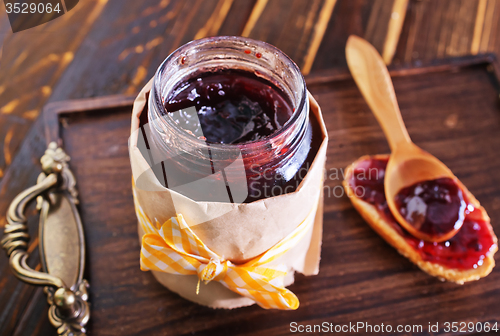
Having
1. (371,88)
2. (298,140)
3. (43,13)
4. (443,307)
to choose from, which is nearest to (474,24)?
(371,88)

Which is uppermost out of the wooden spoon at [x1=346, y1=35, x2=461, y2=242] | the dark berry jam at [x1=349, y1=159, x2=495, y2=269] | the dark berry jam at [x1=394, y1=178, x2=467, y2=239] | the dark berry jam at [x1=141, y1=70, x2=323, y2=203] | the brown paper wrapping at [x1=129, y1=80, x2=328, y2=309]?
the dark berry jam at [x1=141, y1=70, x2=323, y2=203]

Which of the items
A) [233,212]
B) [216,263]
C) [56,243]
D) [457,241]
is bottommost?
[457,241]

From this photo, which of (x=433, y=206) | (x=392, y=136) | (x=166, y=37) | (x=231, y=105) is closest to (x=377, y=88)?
(x=392, y=136)

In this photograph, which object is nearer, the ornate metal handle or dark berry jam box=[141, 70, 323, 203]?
dark berry jam box=[141, 70, 323, 203]

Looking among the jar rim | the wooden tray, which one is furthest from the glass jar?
the wooden tray

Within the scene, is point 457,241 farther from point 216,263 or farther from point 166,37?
point 166,37

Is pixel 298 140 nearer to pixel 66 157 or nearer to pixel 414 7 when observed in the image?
pixel 66 157

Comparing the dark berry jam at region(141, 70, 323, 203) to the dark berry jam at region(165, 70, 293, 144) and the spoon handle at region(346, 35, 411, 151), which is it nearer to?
the dark berry jam at region(165, 70, 293, 144)
